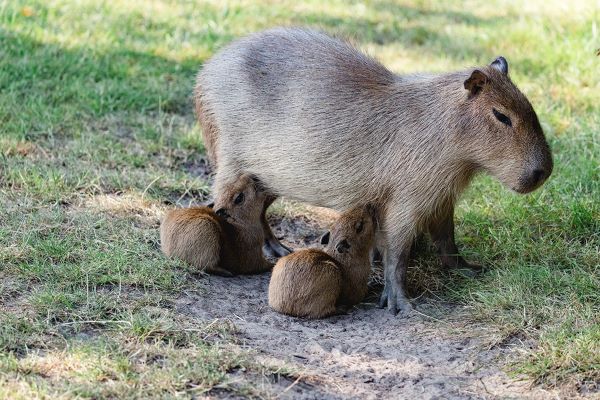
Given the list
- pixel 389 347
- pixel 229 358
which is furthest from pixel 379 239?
pixel 229 358

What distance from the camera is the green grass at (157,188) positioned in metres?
4.08

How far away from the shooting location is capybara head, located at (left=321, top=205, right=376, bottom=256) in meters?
4.96

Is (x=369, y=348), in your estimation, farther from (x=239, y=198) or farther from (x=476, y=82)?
(x=476, y=82)

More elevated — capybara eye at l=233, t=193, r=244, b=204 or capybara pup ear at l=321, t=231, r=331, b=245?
capybara eye at l=233, t=193, r=244, b=204

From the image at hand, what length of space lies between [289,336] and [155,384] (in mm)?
949

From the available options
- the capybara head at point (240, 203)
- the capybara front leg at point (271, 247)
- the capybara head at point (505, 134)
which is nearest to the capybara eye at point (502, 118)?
the capybara head at point (505, 134)

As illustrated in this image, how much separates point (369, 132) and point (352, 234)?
0.60 metres

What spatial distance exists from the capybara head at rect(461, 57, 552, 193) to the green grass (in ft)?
1.84

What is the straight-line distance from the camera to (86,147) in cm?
650

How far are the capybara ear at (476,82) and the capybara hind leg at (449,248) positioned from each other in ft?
2.73

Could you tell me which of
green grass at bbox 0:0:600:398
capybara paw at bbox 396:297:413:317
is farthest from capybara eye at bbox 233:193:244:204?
capybara paw at bbox 396:297:413:317

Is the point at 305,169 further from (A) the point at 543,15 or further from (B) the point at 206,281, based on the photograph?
(A) the point at 543,15

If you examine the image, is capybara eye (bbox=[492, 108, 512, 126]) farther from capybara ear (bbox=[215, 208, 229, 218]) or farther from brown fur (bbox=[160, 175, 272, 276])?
capybara ear (bbox=[215, 208, 229, 218])

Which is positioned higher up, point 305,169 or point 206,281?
point 305,169
